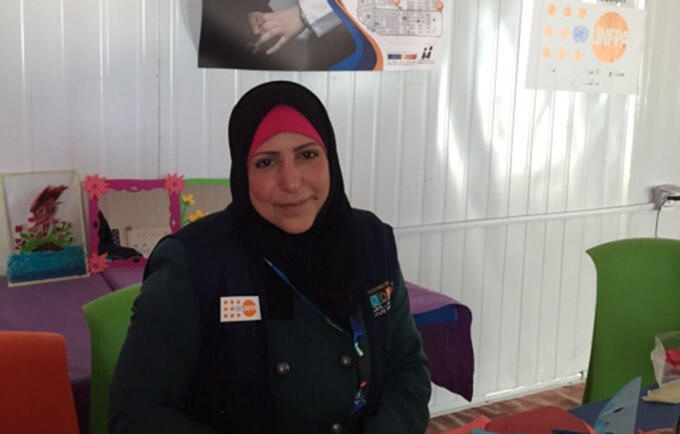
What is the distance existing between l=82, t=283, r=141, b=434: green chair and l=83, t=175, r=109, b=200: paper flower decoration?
0.78 m

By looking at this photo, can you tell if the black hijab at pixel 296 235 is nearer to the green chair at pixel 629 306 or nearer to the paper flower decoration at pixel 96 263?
the paper flower decoration at pixel 96 263

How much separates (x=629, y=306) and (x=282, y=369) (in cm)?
128

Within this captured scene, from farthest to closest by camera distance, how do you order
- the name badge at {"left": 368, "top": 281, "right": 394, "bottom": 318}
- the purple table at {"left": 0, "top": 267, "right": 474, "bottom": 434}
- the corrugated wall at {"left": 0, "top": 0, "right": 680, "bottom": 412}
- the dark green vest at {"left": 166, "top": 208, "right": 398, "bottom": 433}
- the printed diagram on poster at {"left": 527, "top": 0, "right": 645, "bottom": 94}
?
the printed diagram on poster at {"left": 527, "top": 0, "right": 645, "bottom": 94} < the corrugated wall at {"left": 0, "top": 0, "right": 680, "bottom": 412} < the purple table at {"left": 0, "top": 267, "right": 474, "bottom": 434} < the name badge at {"left": 368, "top": 281, "right": 394, "bottom": 318} < the dark green vest at {"left": 166, "top": 208, "right": 398, "bottom": 433}

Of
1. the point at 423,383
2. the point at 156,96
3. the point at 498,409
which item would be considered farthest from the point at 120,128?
the point at 498,409

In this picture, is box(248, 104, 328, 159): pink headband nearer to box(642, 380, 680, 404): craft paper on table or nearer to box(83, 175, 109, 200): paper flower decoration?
box(642, 380, 680, 404): craft paper on table

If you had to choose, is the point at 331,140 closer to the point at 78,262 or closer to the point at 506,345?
the point at 78,262

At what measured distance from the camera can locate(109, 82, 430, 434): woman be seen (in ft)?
4.12

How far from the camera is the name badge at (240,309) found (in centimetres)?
129

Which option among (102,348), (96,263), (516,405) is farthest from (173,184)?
(516,405)

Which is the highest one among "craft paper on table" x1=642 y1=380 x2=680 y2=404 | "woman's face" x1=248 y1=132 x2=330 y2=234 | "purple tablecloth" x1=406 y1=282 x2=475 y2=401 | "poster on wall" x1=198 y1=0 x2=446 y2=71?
"poster on wall" x1=198 y1=0 x2=446 y2=71

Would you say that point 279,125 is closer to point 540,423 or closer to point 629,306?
point 540,423

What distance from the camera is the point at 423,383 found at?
1482mm

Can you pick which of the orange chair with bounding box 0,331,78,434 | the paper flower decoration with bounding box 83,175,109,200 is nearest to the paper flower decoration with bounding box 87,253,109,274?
the paper flower decoration with bounding box 83,175,109,200

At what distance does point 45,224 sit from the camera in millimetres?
2197
